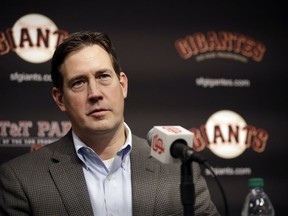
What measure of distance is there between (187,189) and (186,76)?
169 cm

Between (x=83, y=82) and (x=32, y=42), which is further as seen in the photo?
(x=32, y=42)

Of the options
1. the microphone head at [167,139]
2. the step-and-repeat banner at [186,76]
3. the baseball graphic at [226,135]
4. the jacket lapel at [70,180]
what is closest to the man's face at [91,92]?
the jacket lapel at [70,180]

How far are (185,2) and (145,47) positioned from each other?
0.35m

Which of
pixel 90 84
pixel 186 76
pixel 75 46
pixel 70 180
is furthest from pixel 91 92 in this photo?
pixel 186 76

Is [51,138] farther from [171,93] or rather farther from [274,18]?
[274,18]

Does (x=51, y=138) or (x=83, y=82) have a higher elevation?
(x=83, y=82)

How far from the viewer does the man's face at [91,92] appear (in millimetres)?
1830

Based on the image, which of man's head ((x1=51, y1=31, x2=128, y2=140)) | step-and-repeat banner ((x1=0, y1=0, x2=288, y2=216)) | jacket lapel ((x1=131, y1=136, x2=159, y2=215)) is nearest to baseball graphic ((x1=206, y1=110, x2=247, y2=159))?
step-and-repeat banner ((x1=0, y1=0, x2=288, y2=216))

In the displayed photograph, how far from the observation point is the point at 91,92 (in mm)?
1820

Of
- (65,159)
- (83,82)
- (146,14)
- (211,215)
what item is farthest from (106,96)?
(146,14)

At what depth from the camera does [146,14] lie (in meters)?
2.88

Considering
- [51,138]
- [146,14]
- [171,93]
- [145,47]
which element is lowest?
[51,138]

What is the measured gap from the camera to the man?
183cm

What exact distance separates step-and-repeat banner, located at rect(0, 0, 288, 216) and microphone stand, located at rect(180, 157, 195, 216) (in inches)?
60.6
